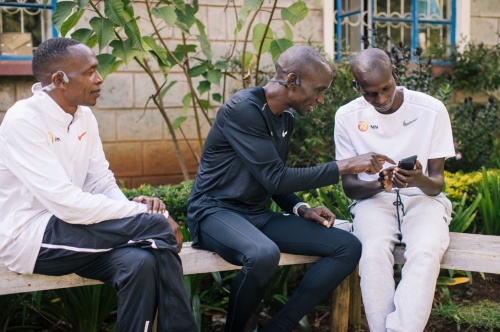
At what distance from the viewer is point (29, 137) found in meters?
3.31

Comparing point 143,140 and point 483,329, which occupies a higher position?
point 143,140

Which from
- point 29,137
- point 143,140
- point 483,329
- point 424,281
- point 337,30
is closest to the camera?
point 29,137

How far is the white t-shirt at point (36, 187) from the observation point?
330cm

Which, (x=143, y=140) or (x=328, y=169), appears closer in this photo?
(x=328, y=169)

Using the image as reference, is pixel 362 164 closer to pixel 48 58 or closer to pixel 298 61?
pixel 298 61

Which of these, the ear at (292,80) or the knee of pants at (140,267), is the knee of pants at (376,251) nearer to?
the ear at (292,80)

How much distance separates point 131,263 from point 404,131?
5.66 feet

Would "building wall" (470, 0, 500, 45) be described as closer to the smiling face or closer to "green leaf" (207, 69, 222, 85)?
"green leaf" (207, 69, 222, 85)

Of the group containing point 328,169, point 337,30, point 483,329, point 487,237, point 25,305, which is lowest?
point 483,329

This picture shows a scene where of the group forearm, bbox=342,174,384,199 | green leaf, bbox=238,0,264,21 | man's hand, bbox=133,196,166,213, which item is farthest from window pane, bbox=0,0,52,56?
forearm, bbox=342,174,384,199

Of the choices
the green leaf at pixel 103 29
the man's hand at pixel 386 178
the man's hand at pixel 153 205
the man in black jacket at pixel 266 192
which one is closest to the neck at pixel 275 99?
the man in black jacket at pixel 266 192

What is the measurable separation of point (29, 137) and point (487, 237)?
101 inches

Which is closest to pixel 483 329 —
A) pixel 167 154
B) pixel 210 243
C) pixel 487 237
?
pixel 487 237

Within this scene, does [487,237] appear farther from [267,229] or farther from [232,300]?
[232,300]
